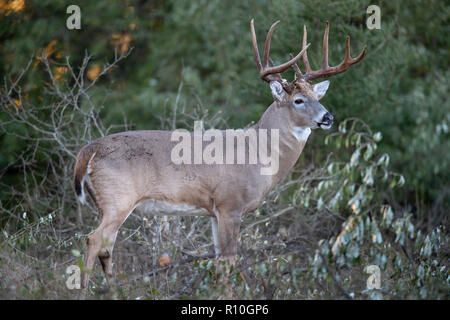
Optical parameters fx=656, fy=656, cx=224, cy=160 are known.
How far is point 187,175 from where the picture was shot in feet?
20.3

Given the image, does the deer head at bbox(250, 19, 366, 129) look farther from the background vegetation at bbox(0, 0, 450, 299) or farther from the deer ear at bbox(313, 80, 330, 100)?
the background vegetation at bbox(0, 0, 450, 299)

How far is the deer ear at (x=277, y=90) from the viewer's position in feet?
21.6

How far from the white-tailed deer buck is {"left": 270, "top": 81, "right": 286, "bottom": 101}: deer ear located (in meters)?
0.01

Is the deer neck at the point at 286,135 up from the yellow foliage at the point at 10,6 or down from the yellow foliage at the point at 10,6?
down

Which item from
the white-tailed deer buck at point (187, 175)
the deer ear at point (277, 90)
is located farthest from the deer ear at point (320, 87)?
the deer ear at point (277, 90)

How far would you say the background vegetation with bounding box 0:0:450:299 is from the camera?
5379 mm

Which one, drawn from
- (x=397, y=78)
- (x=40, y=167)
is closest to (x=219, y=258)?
(x=40, y=167)

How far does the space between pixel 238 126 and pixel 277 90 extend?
3690 mm

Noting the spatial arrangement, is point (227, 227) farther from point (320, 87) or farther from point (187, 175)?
point (320, 87)

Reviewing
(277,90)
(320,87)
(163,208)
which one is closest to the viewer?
(163,208)

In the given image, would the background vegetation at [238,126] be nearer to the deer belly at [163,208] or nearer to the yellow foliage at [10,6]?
the yellow foliage at [10,6]

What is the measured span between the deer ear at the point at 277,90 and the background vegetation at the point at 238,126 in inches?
28.0

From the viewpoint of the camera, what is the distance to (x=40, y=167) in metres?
9.53

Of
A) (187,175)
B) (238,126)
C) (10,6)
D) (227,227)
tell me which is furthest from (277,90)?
(10,6)
